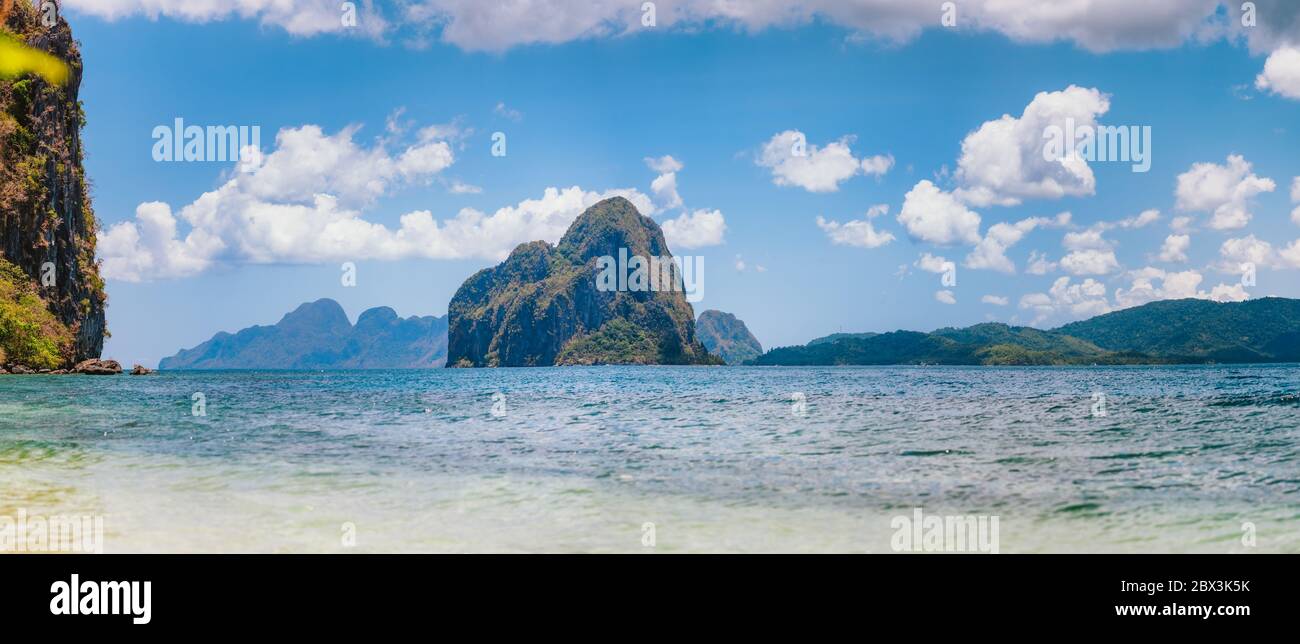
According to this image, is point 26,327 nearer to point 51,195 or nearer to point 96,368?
point 96,368

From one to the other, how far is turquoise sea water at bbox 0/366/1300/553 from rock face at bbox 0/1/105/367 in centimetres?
8406

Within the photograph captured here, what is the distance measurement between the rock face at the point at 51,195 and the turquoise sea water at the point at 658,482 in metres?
84.1

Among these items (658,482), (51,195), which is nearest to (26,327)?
(51,195)

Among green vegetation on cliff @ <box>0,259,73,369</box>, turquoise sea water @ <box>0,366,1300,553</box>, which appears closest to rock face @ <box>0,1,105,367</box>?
green vegetation on cliff @ <box>0,259,73,369</box>

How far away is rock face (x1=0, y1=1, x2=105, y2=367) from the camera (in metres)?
97.8

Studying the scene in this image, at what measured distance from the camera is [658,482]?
55.2 ft

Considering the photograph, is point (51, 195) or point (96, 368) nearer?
point (96, 368)

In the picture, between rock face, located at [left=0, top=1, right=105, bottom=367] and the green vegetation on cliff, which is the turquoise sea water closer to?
the green vegetation on cliff

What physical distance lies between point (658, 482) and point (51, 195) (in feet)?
384

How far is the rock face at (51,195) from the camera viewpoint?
97812mm

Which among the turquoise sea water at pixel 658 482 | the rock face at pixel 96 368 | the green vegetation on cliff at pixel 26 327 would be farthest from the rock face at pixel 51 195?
the turquoise sea water at pixel 658 482

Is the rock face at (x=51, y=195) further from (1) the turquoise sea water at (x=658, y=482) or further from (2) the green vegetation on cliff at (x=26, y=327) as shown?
(1) the turquoise sea water at (x=658, y=482)
